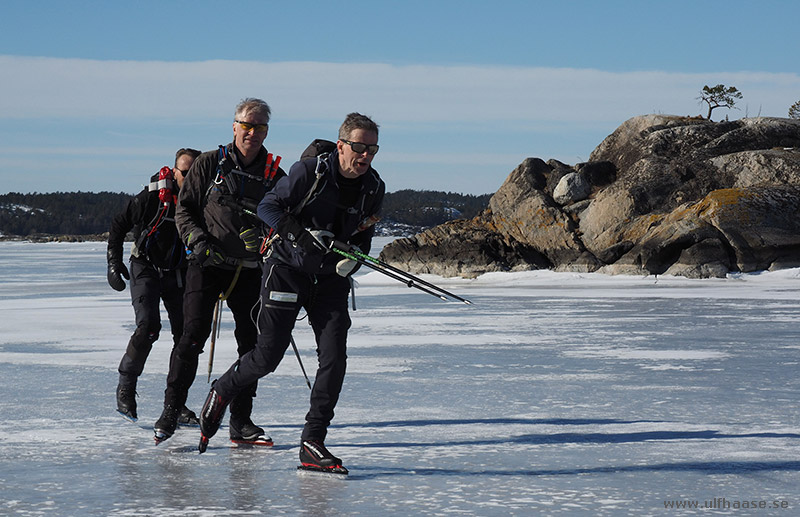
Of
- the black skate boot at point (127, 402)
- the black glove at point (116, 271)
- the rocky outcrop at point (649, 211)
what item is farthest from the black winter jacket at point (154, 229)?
the rocky outcrop at point (649, 211)

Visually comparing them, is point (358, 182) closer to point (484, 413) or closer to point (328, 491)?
point (328, 491)

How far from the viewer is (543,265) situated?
28.6 meters

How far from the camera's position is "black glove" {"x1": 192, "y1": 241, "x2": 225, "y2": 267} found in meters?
5.64

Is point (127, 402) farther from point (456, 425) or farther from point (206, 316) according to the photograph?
point (456, 425)

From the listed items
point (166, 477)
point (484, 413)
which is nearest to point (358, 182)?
point (166, 477)

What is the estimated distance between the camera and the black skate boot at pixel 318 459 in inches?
195

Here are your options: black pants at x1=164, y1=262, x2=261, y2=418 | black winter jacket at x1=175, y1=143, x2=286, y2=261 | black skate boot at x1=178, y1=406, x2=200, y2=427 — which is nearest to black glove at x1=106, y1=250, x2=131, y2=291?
black skate boot at x1=178, y1=406, x2=200, y2=427

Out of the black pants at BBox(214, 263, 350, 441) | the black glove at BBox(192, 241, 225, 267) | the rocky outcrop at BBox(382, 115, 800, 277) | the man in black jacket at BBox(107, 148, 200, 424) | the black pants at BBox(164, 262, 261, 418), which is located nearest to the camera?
the black pants at BBox(214, 263, 350, 441)

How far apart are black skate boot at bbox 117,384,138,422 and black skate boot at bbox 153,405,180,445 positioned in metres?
0.83

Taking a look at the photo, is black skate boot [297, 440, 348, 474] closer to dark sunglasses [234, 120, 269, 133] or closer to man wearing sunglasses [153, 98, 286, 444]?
man wearing sunglasses [153, 98, 286, 444]

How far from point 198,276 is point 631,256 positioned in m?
21.1

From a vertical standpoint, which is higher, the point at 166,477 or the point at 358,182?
the point at 358,182

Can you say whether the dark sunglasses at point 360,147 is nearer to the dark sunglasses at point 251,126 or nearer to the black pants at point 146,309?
the dark sunglasses at point 251,126

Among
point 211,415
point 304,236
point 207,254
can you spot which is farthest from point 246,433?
point 304,236
